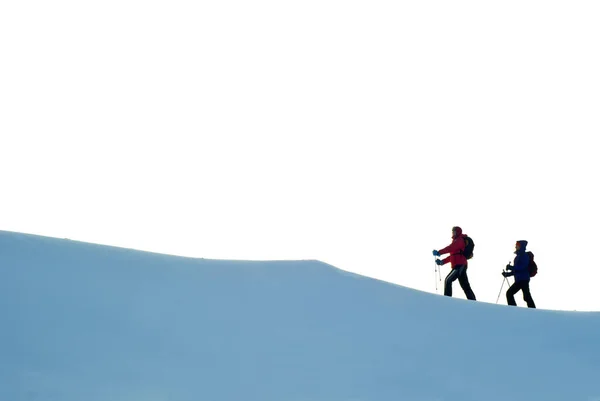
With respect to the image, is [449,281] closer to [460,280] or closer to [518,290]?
[460,280]

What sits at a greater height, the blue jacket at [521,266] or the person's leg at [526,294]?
the blue jacket at [521,266]

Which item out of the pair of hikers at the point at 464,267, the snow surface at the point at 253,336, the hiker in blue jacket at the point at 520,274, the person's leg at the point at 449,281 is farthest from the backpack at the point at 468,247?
the snow surface at the point at 253,336

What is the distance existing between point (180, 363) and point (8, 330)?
1.67 metres

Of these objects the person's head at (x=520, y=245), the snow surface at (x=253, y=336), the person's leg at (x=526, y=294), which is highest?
the person's head at (x=520, y=245)

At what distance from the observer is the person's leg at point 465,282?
14.1 meters

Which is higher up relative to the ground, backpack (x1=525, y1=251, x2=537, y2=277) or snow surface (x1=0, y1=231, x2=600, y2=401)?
backpack (x1=525, y1=251, x2=537, y2=277)

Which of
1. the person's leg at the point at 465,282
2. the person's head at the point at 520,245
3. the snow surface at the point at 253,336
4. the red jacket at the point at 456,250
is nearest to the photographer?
the snow surface at the point at 253,336

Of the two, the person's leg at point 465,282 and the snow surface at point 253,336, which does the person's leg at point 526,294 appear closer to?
the person's leg at point 465,282

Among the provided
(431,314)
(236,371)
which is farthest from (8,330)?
(431,314)

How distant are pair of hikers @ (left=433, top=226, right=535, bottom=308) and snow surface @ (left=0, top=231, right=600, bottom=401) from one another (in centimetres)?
186

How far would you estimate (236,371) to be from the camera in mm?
9047

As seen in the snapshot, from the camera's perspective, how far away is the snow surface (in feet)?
28.3

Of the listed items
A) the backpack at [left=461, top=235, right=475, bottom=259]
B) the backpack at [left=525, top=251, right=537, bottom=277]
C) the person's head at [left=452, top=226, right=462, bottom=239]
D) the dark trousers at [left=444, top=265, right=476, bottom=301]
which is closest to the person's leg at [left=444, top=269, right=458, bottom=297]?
the dark trousers at [left=444, top=265, right=476, bottom=301]

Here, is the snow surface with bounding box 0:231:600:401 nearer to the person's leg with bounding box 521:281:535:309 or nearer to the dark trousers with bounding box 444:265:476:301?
the person's leg with bounding box 521:281:535:309
